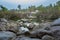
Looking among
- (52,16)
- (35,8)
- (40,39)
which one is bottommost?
(40,39)

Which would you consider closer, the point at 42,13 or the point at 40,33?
the point at 40,33

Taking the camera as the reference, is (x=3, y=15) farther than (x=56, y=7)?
No

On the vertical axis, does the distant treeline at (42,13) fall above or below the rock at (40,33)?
above

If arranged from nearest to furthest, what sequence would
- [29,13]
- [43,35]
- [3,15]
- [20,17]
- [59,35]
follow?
1. [59,35]
2. [43,35]
3. [3,15]
4. [20,17]
5. [29,13]

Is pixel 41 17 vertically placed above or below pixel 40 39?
above

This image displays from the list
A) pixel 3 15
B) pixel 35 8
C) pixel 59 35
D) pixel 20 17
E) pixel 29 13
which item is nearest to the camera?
pixel 59 35

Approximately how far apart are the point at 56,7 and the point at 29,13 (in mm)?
2109

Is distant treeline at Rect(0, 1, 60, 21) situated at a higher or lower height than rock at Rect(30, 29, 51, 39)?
higher

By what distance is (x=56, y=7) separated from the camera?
13.2 m

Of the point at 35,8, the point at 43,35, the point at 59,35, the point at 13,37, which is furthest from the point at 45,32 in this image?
the point at 35,8

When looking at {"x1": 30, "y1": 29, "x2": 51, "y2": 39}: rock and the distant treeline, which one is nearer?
{"x1": 30, "y1": 29, "x2": 51, "y2": 39}: rock

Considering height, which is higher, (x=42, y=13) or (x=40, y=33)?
(x=42, y=13)

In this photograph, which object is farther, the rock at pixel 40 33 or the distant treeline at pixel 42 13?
the distant treeline at pixel 42 13

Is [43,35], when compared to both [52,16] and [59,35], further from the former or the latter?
[52,16]
